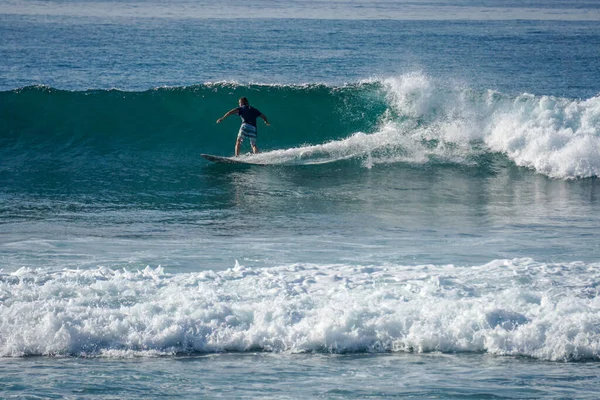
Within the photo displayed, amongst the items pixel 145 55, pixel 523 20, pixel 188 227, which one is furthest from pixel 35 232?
pixel 523 20

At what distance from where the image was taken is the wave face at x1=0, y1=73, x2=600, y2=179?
16.0 metres

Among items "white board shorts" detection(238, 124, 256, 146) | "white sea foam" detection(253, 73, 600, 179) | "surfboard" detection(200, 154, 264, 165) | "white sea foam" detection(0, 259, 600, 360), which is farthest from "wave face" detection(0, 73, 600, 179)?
"white sea foam" detection(0, 259, 600, 360)

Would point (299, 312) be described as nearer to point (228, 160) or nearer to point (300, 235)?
point (300, 235)

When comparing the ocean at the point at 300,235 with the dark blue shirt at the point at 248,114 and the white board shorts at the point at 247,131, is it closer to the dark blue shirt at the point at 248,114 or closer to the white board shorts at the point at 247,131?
the white board shorts at the point at 247,131

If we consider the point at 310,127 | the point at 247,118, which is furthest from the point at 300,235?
the point at 310,127

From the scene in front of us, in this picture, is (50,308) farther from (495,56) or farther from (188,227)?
(495,56)

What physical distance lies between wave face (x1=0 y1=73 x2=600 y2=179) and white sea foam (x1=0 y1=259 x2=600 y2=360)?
7.27 meters

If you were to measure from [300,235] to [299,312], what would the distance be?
126 inches

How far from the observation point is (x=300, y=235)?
10.6m

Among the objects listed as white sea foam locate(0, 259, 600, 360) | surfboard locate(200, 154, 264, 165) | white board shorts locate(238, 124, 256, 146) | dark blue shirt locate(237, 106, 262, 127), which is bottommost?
white sea foam locate(0, 259, 600, 360)

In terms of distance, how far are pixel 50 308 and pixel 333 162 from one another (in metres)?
8.99

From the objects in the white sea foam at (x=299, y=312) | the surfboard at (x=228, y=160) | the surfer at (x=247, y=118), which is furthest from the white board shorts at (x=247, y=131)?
the white sea foam at (x=299, y=312)

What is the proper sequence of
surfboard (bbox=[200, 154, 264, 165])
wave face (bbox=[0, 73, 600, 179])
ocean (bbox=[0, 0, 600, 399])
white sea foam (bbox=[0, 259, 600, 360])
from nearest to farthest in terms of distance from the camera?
ocean (bbox=[0, 0, 600, 399]), white sea foam (bbox=[0, 259, 600, 360]), surfboard (bbox=[200, 154, 264, 165]), wave face (bbox=[0, 73, 600, 179])

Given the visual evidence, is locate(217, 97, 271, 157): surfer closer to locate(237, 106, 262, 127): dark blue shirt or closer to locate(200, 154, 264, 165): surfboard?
locate(237, 106, 262, 127): dark blue shirt
